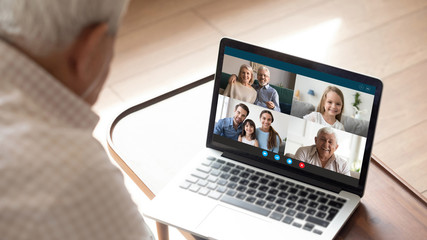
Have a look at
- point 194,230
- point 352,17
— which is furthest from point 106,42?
point 352,17

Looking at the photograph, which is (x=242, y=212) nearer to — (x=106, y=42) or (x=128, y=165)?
(x=128, y=165)

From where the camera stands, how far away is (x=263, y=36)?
105 inches

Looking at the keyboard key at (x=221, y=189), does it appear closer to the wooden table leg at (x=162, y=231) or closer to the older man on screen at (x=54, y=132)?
the wooden table leg at (x=162, y=231)

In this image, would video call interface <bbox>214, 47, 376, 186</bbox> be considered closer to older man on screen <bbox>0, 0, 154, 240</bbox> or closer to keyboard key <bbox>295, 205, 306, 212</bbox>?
keyboard key <bbox>295, 205, 306, 212</bbox>

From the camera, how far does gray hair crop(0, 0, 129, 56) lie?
66 centimetres

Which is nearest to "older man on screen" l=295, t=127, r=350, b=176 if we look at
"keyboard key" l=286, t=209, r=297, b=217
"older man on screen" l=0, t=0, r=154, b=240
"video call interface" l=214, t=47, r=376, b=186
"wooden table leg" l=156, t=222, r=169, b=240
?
"video call interface" l=214, t=47, r=376, b=186

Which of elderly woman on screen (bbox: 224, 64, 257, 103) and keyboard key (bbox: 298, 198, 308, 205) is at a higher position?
elderly woman on screen (bbox: 224, 64, 257, 103)

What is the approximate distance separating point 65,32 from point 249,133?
0.65m

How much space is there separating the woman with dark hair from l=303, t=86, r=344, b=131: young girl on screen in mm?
101

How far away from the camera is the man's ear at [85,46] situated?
27.8 inches

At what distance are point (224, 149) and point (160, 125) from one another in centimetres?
20

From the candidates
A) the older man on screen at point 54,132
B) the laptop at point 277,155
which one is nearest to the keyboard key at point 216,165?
the laptop at point 277,155

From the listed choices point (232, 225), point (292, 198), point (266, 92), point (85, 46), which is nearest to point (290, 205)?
point (292, 198)

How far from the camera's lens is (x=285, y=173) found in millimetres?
1251
